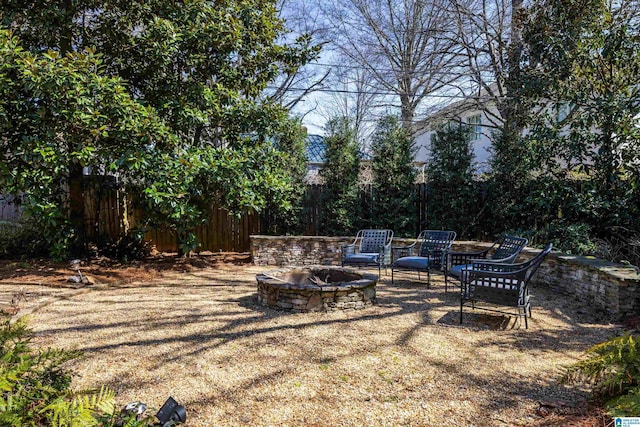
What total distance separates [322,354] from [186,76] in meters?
5.97

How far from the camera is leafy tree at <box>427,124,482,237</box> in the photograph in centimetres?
796

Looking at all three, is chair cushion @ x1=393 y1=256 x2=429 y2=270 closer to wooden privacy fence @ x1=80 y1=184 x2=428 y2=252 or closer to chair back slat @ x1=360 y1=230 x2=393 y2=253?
chair back slat @ x1=360 y1=230 x2=393 y2=253

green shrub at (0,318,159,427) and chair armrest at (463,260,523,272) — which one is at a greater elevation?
chair armrest at (463,260,523,272)

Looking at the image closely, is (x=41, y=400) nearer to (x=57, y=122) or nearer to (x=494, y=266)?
(x=494, y=266)

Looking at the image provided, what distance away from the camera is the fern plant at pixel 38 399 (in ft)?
5.28

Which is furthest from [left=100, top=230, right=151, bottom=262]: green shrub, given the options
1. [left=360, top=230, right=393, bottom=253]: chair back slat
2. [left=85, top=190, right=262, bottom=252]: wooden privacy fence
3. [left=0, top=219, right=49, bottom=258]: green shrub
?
[left=360, top=230, right=393, bottom=253]: chair back slat

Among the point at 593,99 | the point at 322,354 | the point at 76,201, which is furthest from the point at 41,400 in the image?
the point at 593,99

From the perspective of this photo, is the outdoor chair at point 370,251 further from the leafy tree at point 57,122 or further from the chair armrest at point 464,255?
the leafy tree at point 57,122

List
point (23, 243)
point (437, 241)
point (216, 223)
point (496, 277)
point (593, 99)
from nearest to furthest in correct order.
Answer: point (496, 277), point (593, 99), point (437, 241), point (23, 243), point (216, 223)

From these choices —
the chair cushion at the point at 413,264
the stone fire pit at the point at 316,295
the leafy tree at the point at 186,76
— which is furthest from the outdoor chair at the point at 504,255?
the leafy tree at the point at 186,76

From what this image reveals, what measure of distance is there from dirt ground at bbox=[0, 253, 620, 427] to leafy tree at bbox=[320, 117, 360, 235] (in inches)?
134

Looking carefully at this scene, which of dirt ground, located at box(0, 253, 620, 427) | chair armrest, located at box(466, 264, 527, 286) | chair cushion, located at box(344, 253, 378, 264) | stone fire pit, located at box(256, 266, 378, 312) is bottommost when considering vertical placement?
dirt ground, located at box(0, 253, 620, 427)

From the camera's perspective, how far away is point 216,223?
904cm

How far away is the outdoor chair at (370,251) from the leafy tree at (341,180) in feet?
4.80
